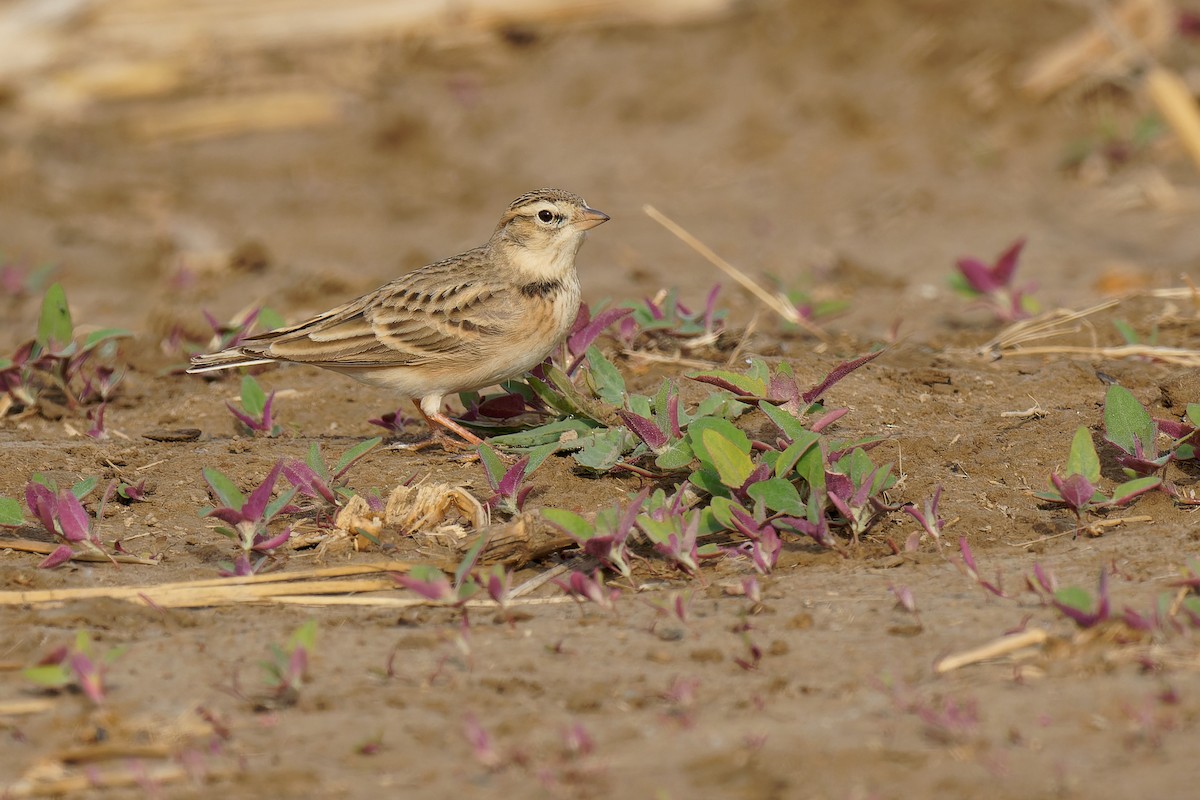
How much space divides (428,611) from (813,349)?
10.7ft

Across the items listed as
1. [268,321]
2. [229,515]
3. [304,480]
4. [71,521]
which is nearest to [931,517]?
[304,480]

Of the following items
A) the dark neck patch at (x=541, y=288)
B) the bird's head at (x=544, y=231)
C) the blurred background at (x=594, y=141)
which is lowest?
the blurred background at (x=594, y=141)

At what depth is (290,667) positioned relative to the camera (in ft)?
12.9

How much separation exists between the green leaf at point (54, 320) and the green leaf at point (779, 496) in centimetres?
363

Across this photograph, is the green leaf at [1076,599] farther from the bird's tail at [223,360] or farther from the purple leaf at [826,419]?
the bird's tail at [223,360]

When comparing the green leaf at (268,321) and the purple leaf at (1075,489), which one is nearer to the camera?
the purple leaf at (1075,489)

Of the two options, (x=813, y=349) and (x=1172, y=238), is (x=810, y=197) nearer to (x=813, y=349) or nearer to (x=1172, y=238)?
(x=1172, y=238)

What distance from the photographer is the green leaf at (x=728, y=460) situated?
490 centimetres

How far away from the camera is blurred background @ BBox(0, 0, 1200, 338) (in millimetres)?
10156

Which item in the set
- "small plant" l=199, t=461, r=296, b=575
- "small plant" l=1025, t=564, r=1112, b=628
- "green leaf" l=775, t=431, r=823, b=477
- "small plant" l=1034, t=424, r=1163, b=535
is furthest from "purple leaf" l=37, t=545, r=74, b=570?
"small plant" l=1034, t=424, r=1163, b=535

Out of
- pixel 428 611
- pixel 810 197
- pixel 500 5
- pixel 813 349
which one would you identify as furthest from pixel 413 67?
pixel 428 611

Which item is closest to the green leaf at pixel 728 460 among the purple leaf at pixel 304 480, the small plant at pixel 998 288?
the purple leaf at pixel 304 480

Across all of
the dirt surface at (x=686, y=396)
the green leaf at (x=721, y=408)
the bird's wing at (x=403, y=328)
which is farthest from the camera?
the bird's wing at (x=403, y=328)

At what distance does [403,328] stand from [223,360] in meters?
0.84
